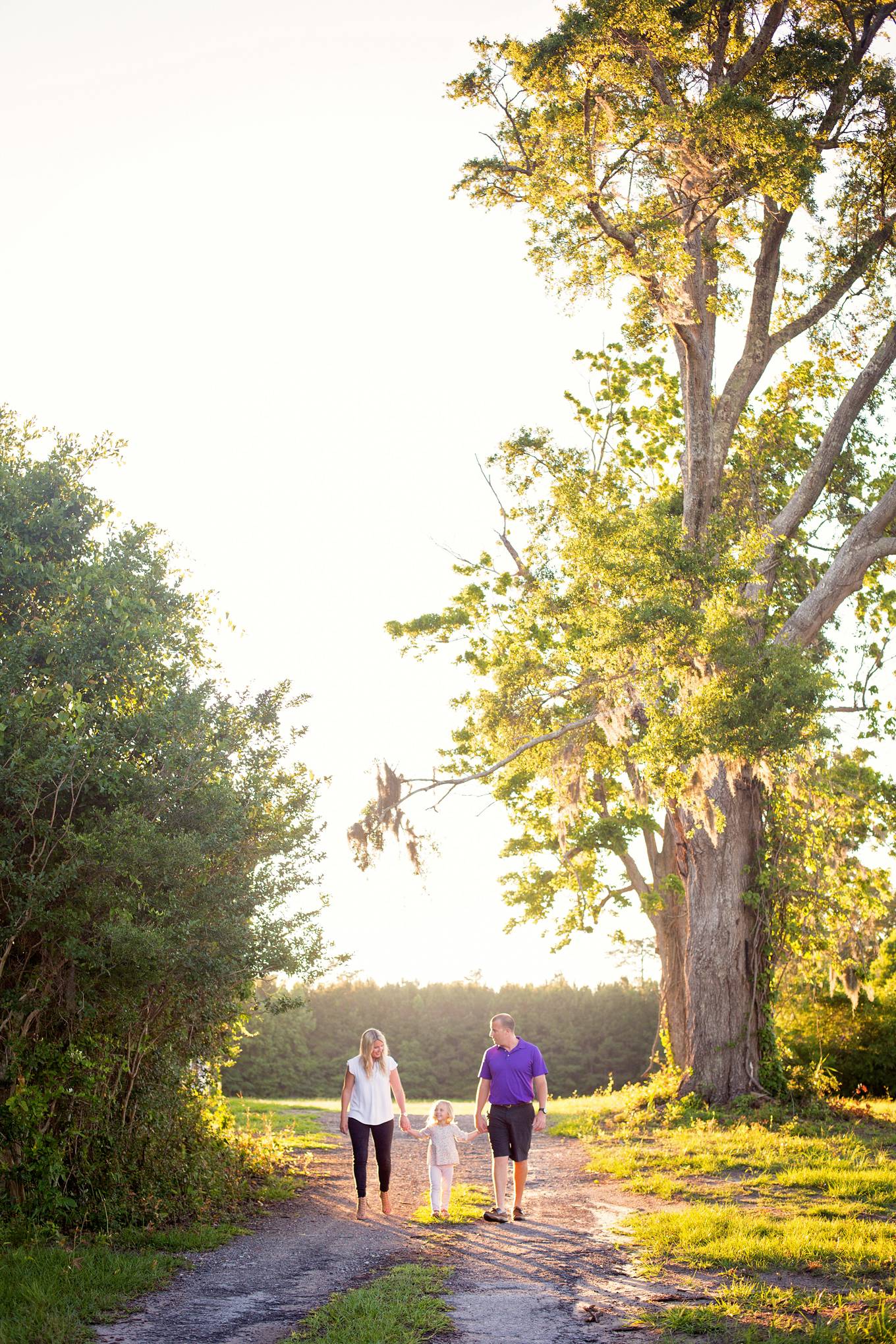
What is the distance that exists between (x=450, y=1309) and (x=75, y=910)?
385 centimetres

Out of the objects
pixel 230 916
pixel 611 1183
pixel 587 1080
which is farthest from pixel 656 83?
pixel 587 1080

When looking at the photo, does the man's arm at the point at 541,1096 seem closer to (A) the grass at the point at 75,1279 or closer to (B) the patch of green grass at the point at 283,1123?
(A) the grass at the point at 75,1279

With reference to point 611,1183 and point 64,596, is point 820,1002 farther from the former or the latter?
point 64,596

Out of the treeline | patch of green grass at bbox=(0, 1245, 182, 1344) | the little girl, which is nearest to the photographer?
patch of green grass at bbox=(0, 1245, 182, 1344)

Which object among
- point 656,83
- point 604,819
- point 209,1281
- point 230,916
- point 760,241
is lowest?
point 209,1281

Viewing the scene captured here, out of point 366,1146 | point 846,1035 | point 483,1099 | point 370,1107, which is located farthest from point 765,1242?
point 846,1035

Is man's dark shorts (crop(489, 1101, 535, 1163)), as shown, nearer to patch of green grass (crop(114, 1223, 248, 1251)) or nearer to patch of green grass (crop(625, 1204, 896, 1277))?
patch of green grass (crop(625, 1204, 896, 1277))

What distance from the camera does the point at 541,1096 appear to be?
845cm

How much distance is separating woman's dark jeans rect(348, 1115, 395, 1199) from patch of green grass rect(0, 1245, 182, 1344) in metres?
1.87

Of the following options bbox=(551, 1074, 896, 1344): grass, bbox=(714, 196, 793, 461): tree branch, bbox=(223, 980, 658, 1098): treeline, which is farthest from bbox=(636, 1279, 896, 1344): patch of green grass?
bbox=(223, 980, 658, 1098): treeline

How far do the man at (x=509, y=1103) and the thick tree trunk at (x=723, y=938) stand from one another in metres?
5.93

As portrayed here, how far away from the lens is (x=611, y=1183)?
34.0ft

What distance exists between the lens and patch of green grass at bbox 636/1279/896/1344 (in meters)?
4.79

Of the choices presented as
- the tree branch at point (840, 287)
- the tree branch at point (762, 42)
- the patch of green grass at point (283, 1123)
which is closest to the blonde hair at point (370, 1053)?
the patch of green grass at point (283, 1123)
